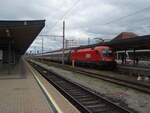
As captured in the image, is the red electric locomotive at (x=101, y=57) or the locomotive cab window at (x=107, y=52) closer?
the red electric locomotive at (x=101, y=57)

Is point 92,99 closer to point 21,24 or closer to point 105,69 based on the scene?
point 21,24

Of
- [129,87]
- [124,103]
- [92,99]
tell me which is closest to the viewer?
[124,103]

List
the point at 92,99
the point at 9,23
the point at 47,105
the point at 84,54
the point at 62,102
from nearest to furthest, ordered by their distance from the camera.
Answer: the point at 47,105
the point at 62,102
the point at 92,99
the point at 9,23
the point at 84,54

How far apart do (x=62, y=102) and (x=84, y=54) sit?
21891 millimetres

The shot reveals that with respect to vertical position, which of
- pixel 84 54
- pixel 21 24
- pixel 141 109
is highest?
pixel 21 24

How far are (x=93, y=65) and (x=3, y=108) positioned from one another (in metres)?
20.7

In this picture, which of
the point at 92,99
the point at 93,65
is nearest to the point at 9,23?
the point at 92,99

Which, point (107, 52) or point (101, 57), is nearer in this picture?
point (101, 57)

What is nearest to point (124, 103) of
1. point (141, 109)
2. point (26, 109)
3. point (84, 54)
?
point (141, 109)

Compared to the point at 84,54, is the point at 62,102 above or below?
below

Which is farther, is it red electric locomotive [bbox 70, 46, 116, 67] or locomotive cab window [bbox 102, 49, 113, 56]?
locomotive cab window [bbox 102, 49, 113, 56]

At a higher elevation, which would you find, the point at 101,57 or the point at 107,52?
the point at 107,52

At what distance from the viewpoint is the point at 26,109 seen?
7047 millimetres

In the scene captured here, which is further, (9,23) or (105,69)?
(105,69)
